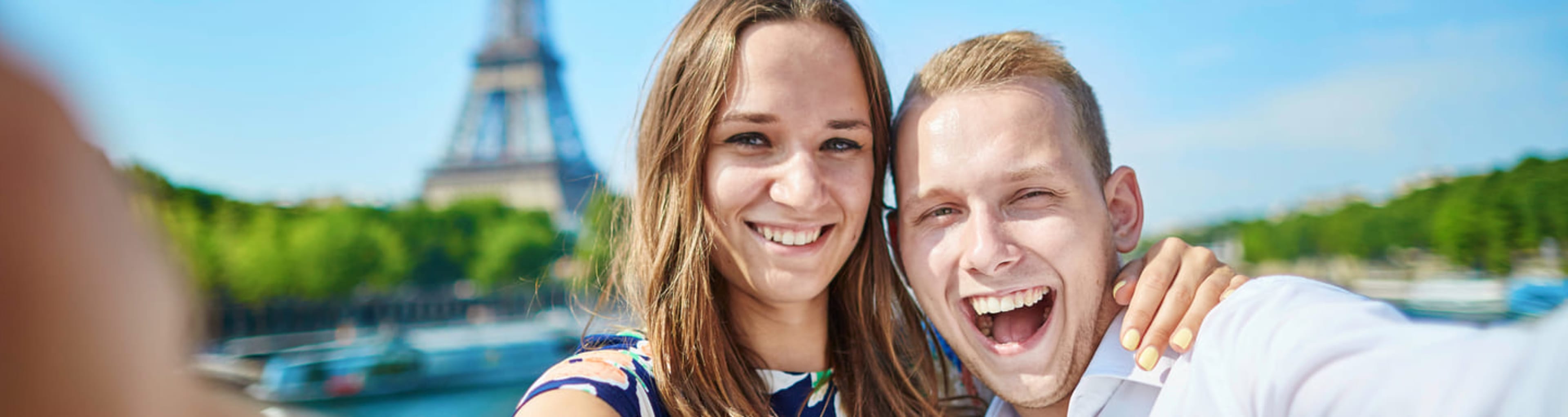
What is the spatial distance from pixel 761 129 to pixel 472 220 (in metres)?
43.9

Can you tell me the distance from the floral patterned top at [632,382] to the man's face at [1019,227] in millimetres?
461

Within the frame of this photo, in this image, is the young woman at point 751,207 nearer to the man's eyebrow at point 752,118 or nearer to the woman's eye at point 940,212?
the man's eyebrow at point 752,118

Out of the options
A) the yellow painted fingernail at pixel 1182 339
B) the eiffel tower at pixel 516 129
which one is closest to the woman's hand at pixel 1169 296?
the yellow painted fingernail at pixel 1182 339

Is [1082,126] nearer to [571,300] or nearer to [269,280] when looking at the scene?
[571,300]

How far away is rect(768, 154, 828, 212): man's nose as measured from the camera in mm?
2449

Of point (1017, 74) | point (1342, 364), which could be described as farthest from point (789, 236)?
point (1342, 364)

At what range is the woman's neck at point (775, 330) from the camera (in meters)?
2.74

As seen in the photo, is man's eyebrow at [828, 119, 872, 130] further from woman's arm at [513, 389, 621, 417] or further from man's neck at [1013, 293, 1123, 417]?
woman's arm at [513, 389, 621, 417]

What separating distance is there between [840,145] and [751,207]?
311 millimetres

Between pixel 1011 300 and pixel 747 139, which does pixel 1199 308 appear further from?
pixel 747 139

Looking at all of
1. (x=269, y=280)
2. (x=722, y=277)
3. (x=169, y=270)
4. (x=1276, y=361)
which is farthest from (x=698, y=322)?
(x=269, y=280)

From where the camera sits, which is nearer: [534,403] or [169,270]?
[169,270]

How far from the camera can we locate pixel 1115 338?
232cm

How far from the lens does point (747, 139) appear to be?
255cm
